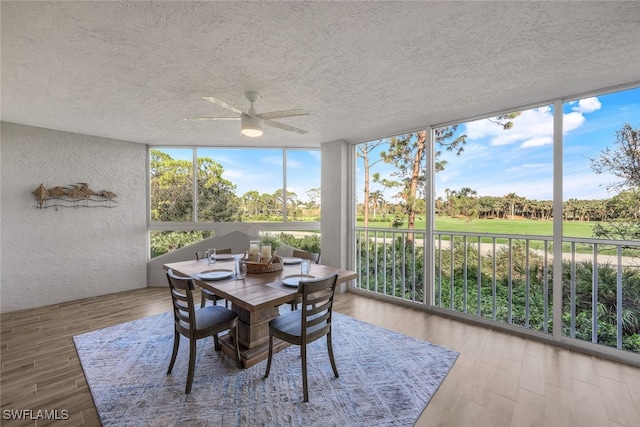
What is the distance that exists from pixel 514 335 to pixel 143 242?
5.50m

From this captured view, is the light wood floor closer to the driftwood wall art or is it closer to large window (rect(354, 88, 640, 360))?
large window (rect(354, 88, 640, 360))

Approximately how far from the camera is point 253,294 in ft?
6.22

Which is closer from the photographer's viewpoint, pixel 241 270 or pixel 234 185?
pixel 241 270

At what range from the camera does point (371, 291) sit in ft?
13.9

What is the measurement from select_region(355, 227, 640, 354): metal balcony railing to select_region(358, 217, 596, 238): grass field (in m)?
0.09

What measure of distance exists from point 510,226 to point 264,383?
127 inches

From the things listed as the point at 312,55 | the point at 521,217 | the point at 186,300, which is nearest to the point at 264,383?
the point at 186,300

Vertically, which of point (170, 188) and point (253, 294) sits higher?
point (170, 188)

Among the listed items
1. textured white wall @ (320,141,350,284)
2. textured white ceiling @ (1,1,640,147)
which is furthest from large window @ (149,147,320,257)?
textured white ceiling @ (1,1,640,147)

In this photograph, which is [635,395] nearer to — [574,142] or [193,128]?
[574,142]

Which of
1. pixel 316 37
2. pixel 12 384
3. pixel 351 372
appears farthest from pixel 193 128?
pixel 351 372

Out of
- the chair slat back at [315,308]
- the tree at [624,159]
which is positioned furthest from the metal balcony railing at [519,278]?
the chair slat back at [315,308]

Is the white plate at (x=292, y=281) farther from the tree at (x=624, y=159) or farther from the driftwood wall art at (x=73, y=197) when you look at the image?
the driftwood wall art at (x=73, y=197)

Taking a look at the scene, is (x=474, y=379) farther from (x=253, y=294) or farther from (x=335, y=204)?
(x=335, y=204)
